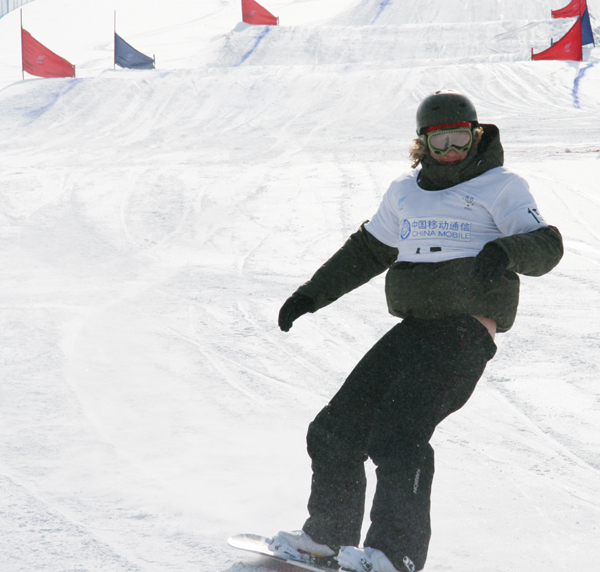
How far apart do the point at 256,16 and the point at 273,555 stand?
84.2 ft

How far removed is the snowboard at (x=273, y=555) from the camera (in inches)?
82.9

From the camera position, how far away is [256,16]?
2538 cm

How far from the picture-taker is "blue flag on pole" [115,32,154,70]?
20.3 m

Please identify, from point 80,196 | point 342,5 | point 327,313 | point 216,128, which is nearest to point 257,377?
point 327,313

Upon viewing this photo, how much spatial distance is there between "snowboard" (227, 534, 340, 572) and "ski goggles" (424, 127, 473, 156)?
4.39ft

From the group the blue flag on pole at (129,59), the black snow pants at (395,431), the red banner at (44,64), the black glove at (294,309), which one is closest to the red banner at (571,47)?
the blue flag on pole at (129,59)

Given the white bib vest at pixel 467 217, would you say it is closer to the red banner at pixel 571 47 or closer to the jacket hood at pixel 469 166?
the jacket hood at pixel 469 166

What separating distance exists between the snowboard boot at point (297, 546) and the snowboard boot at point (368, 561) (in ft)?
0.55

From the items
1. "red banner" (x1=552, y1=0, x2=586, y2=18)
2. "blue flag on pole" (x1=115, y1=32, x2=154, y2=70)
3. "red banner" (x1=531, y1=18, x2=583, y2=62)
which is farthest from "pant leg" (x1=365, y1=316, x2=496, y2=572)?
"red banner" (x1=552, y1=0, x2=586, y2=18)

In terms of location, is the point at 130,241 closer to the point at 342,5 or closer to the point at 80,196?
the point at 80,196

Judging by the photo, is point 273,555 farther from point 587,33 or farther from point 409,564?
point 587,33

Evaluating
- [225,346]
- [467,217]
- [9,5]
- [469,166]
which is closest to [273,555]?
[467,217]

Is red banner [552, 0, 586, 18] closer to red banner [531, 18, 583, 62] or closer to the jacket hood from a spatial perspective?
red banner [531, 18, 583, 62]

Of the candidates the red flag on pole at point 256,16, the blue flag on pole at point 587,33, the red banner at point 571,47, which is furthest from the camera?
the red flag on pole at point 256,16
